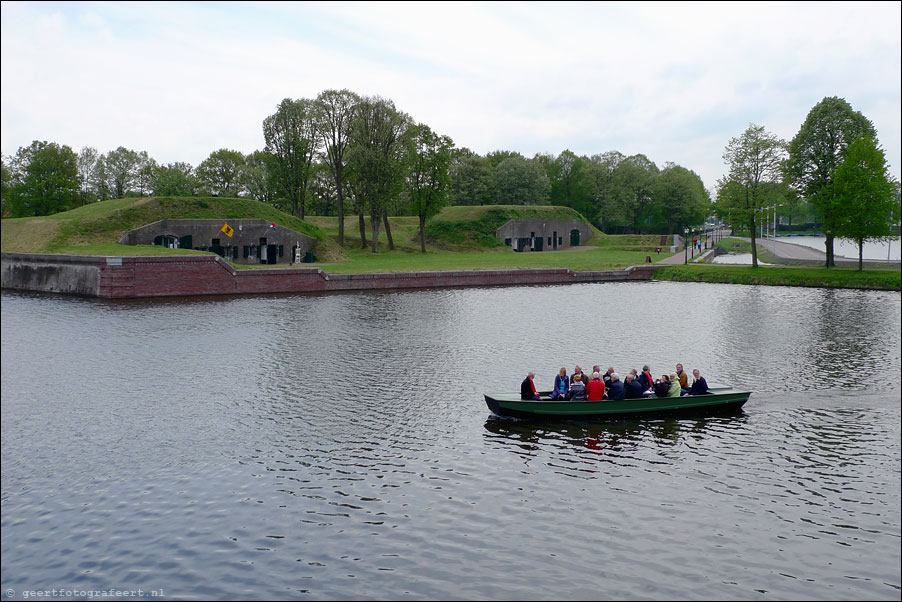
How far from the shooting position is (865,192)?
56.9 metres

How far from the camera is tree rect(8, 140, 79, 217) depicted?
8544 centimetres

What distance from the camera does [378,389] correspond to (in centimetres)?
2683

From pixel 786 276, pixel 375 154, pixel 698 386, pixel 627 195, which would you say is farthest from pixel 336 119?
pixel 698 386

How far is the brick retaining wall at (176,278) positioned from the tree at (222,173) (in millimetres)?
54460

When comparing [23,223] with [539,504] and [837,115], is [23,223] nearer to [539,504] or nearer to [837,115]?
[539,504]

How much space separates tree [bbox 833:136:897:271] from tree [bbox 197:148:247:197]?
279 feet

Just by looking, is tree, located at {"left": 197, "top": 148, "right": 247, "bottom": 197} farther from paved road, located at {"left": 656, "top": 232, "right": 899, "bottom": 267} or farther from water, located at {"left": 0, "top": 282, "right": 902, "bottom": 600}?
water, located at {"left": 0, "top": 282, "right": 902, "bottom": 600}

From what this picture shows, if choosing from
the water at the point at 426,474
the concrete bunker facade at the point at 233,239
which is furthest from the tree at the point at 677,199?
the water at the point at 426,474

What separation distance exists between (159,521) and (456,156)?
108 m

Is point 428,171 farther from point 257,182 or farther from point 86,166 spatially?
point 86,166

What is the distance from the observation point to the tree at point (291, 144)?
271 feet

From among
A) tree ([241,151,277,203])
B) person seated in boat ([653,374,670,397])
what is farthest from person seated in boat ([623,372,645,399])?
tree ([241,151,277,203])

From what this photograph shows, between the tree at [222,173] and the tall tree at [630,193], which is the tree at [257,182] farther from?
the tall tree at [630,193]

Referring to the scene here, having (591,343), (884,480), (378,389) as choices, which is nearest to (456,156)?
(591,343)
